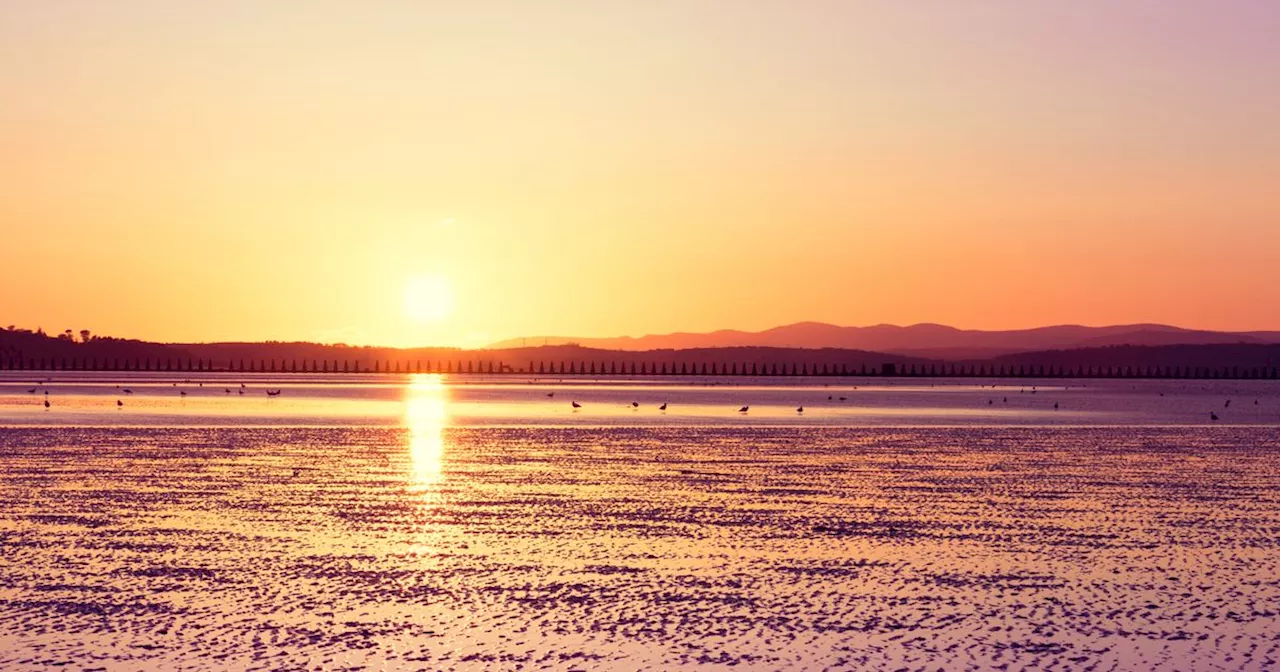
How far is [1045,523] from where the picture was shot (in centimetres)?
2034

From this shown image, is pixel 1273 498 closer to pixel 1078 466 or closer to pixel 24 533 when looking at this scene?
pixel 1078 466

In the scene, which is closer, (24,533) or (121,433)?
(24,533)

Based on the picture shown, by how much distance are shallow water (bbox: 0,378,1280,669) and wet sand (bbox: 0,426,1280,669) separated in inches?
2.2

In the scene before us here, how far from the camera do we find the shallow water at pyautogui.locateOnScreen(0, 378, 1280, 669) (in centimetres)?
1205

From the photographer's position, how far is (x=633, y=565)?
638 inches

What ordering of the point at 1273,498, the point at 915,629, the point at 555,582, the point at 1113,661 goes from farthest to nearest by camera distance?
the point at 1273,498, the point at 555,582, the point at 915,629, the point at 1113,661

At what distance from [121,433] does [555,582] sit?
102 ft

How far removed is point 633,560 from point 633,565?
1.23 ft

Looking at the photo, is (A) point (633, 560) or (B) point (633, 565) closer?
(B) point (633, 565)

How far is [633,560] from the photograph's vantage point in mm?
16578

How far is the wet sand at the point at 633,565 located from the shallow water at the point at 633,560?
0.06 metres

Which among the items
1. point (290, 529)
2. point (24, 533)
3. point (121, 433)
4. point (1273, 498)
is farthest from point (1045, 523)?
point (121, 433)

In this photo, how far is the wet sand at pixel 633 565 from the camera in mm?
12016

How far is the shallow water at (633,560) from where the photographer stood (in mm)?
12055
